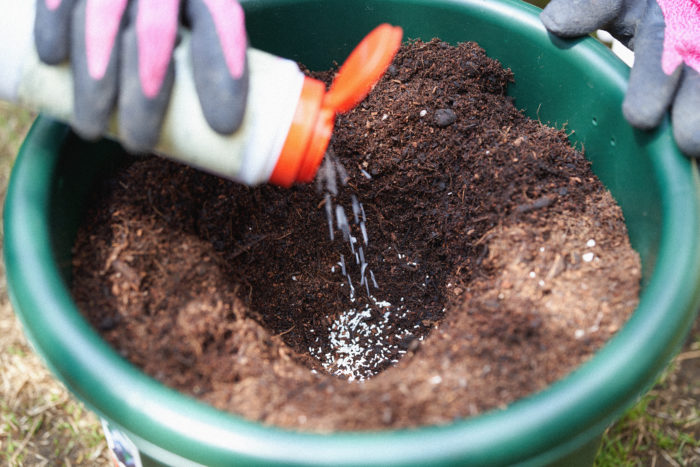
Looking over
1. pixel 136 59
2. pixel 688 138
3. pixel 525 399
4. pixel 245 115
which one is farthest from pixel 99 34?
pixel 688 138

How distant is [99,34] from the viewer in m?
0.67

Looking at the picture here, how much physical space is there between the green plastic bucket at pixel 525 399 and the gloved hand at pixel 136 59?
143 millimetres

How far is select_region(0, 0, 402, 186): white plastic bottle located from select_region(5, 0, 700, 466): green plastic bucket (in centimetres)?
10

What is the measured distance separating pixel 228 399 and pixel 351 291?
0.49 m

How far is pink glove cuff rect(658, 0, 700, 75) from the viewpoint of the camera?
0.86m

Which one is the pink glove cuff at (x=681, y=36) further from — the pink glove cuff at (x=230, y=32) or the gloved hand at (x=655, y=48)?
the pink glove cuff at (x=230, y=32)

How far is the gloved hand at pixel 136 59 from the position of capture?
0.68 m

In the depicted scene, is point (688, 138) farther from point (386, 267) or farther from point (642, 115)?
point (386, 267)

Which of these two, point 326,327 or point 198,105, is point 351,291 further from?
point 198,105

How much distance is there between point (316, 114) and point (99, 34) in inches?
10.3

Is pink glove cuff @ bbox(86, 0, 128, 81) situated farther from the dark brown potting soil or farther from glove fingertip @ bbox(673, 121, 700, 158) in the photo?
glove fingertip @ bbox(673, 121, 700, 158)

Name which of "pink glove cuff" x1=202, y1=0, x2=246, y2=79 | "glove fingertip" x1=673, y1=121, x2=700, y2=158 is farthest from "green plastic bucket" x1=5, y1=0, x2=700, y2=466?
"pink glove cuff" x1=202, y1=0, x2=246, y2=79

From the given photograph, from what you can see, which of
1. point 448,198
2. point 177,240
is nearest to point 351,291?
point 448,198

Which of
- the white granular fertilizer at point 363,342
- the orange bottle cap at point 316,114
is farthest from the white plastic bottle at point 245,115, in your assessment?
the white granular fertilizer at point 363,342
